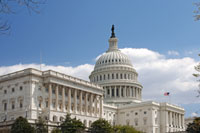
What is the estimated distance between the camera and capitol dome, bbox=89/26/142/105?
170m

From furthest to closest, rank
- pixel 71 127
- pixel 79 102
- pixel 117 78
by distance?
pixel 117 78 < pixel 79 102 < pixel 71 127

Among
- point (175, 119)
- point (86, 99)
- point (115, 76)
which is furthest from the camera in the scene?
point (115, 76)

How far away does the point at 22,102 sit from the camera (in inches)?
4033

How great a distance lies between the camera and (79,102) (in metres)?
115

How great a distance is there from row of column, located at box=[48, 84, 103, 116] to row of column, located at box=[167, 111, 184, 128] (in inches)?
1820

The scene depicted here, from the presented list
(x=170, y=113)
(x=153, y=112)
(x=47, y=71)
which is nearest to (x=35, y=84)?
(x=47, y=71)

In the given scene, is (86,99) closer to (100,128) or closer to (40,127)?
(100,128)

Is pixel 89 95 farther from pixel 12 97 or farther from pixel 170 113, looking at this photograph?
pixel 170 113

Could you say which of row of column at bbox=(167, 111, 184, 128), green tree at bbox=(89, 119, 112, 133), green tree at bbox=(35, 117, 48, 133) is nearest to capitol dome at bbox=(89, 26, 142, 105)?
row of column at bbox=(167, 111, 184, 128)

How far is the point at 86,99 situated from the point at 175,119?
6171 cm

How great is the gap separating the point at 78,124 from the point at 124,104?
7684 cm

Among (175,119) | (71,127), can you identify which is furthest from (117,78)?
(71,127)

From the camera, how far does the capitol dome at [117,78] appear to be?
559ft

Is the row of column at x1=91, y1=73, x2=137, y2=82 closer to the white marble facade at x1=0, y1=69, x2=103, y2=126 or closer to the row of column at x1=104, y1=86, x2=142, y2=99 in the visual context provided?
the row of column at x1=104, y1=86, x2=142, y2=99
